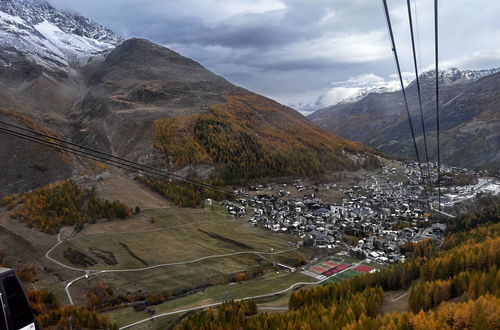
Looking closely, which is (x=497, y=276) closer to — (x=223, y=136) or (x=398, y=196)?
(x=398, y=196)

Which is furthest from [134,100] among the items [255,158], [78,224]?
[78,224]

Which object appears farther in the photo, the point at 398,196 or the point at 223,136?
the point at 223,136

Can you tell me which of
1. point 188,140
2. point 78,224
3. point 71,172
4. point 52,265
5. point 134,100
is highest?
point 134,100

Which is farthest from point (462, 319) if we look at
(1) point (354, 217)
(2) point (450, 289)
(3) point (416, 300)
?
(1) point (354, 217)

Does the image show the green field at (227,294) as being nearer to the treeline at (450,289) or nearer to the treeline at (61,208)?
the treeline at (450,289)

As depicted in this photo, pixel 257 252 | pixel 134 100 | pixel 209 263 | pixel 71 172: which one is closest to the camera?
pixel 209 263

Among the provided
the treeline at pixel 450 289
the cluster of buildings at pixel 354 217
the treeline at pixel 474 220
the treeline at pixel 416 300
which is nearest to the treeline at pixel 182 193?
the cluster of buildings at pixel 354 217

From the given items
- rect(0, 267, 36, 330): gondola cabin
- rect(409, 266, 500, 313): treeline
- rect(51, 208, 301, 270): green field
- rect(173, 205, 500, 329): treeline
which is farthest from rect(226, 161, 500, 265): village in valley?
rect(0, 267, 36, 330): gondola cabin

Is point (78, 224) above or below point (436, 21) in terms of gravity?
below
